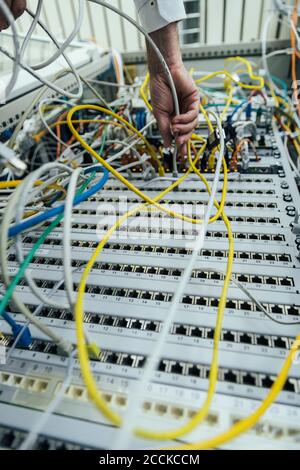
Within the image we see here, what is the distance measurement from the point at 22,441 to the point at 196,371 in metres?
0.26

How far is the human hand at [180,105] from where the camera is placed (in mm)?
742

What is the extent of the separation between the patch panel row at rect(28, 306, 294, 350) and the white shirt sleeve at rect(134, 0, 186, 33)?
2.28 feet

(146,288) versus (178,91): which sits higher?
(178,91)

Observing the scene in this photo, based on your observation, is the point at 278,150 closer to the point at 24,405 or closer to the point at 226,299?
the point at 226,299

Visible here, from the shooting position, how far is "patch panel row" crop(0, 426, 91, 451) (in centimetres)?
38

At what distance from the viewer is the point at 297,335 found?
18.2 inches

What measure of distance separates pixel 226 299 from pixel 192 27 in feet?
7.25

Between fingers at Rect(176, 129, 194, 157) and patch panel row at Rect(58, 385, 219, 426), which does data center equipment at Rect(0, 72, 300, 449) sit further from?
fingers at Rect(176, 129, 194, 157)

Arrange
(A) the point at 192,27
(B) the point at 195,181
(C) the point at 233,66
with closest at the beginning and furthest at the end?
(B) the point at 195,181, (C) the point at 233,66, (A) the point at 192,27

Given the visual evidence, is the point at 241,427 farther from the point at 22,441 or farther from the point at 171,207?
the point at 171,207

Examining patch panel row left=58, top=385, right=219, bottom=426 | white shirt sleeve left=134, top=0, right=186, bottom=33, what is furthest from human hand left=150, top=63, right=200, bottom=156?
patch panel row left=58, top=385, right=219, bottom=426
